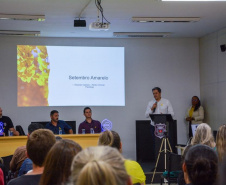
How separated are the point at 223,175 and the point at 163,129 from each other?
207 inches

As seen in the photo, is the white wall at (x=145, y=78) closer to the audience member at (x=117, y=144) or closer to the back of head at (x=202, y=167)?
the audience member at (x=117, y=144)

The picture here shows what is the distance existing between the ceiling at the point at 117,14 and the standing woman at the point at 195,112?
1.67 metres

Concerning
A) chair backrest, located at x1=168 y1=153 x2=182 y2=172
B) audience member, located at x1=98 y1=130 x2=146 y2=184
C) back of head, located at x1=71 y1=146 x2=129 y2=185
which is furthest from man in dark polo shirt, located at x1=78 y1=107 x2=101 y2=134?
back of head, located at x1=71 y1=146 x2=129 y2=185

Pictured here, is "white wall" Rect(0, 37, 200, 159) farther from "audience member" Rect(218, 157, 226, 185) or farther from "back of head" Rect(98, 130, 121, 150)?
"audience member" Rect(218, 157, 226, 185)

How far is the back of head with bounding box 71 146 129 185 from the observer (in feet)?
3.77

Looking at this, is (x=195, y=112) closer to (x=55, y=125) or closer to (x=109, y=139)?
(x=55, y=125)

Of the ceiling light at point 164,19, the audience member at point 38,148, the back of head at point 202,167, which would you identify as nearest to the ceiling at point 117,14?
the ceiling light at point 164,19

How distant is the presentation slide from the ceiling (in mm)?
502

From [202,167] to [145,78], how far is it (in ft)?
28.7

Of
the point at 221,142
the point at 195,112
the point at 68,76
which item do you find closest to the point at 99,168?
the point at 221,142

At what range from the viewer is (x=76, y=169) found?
1.28 m

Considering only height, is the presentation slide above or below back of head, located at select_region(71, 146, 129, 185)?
above

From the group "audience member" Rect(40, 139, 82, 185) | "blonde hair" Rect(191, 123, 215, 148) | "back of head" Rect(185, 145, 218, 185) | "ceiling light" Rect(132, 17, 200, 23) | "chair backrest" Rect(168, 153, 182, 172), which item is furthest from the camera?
"ceiling light" Rect(132, 17, 200, 23)

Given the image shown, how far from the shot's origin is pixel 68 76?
10148 millimetres
